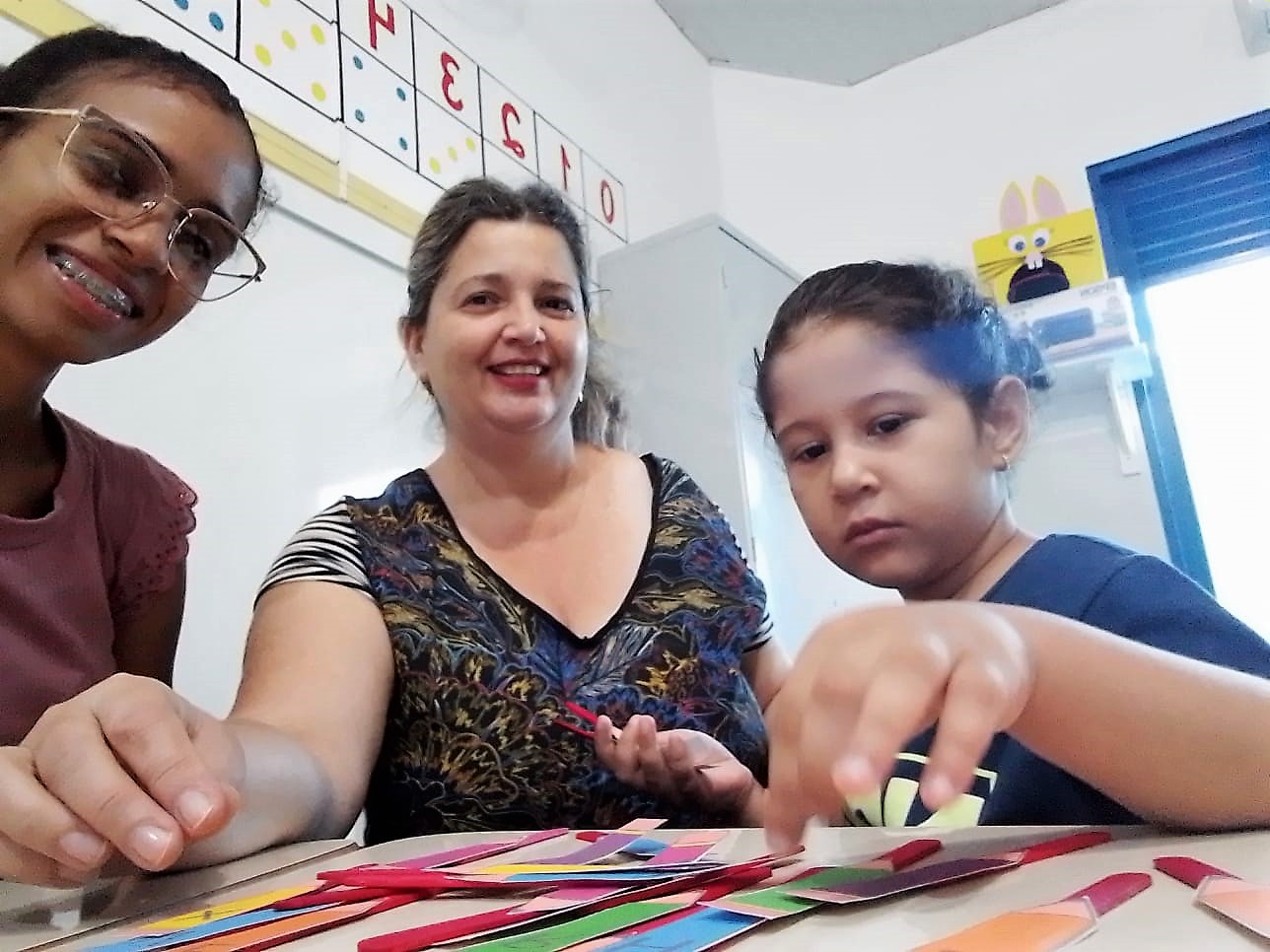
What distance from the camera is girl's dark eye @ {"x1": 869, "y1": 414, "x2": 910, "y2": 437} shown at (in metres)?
0.71

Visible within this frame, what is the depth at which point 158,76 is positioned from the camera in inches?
27.1

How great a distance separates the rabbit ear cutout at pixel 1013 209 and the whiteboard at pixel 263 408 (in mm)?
1480

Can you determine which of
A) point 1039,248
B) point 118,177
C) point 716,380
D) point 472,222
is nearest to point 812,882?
point 118,177

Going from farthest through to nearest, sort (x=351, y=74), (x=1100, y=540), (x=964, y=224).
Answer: (x=964, y=224)
(x=351, y=74)
(x=1100, y=540)

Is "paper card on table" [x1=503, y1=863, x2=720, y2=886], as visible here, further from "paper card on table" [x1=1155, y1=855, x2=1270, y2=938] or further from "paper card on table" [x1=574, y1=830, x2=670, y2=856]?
"paper card on table" [x1=1155, y1=855, x2=1270, y2=938]

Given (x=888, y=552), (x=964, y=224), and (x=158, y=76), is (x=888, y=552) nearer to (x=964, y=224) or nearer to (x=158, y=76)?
(x=158, y=76)

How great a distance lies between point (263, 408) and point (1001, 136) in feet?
6.14

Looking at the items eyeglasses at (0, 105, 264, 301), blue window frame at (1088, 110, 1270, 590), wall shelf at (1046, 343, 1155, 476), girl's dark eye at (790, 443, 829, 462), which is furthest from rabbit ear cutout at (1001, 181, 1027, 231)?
eyeglasses at (0, 105, 264, 301)

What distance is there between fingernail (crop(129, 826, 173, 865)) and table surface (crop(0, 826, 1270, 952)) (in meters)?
0.04

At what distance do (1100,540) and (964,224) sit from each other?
6.06 ft

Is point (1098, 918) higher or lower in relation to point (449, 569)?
lower

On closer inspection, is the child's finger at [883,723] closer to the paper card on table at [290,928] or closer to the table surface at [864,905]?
the table surface at [864,905]

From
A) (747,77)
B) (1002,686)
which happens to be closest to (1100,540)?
(1002,686)

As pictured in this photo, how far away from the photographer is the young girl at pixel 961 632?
32 cm
